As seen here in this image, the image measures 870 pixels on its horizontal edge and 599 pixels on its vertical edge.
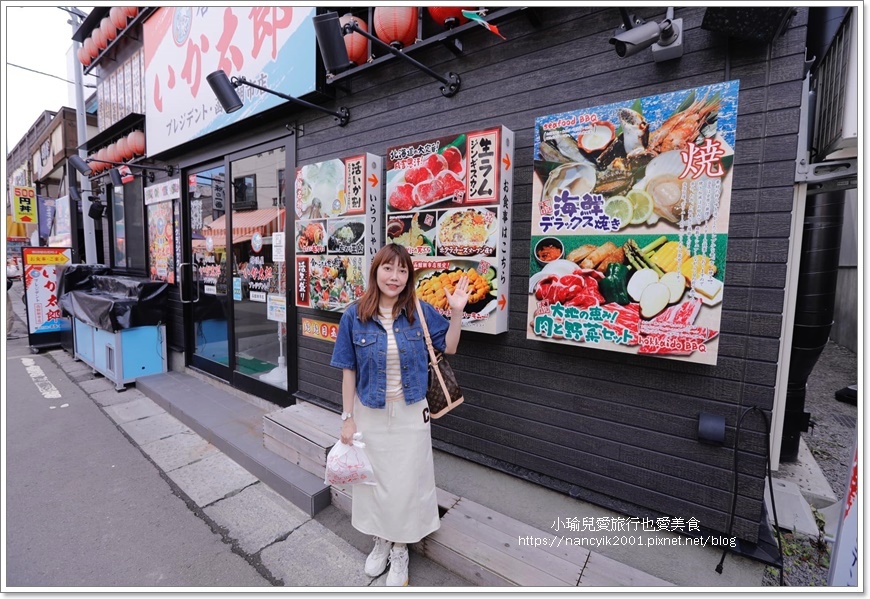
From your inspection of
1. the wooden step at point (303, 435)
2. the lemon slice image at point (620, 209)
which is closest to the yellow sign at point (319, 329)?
the wooden step at point (303, 435)

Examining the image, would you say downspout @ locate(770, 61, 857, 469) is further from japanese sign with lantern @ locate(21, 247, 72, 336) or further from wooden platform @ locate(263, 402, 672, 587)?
japanese sign with lantern @ locate(21, 247, 72, 336)

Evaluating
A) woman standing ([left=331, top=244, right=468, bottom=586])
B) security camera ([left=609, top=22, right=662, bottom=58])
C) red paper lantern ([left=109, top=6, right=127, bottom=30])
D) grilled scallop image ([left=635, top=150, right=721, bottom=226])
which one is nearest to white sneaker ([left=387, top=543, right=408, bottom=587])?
woman standing ([left=331, top=244, right=468, bottom=586])

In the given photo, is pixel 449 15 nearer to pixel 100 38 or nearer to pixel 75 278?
pixel 75 278

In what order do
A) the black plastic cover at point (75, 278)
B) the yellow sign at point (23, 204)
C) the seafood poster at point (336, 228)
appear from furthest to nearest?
the yellow sign at point (23, 204)
the black plastic cover at point (75, 278)
the seafood poster at point (336, 228)

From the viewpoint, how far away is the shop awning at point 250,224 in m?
5.02

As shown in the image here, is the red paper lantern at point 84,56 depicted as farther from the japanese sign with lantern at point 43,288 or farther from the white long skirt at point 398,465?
the white long skirt at point 398,465

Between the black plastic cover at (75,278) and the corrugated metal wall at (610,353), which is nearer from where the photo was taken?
the corrugated metal wall at (610,353)

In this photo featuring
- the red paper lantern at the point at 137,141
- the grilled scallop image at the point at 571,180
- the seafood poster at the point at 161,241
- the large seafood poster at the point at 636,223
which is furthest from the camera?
the red paper lantern at the point at 137,141

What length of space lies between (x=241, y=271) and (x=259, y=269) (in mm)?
432

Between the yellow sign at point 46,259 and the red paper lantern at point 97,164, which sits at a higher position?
the red paper lantern at point 97,164

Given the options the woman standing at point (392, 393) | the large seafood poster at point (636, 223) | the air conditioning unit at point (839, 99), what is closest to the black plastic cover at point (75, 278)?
the woman standing at point (392, 393)

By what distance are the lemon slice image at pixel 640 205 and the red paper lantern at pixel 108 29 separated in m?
9.89

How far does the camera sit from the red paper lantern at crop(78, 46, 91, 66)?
27.9 ft

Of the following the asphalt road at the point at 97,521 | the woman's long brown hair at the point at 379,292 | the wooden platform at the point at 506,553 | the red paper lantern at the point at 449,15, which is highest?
the red paper lantern at the point at 449,15
